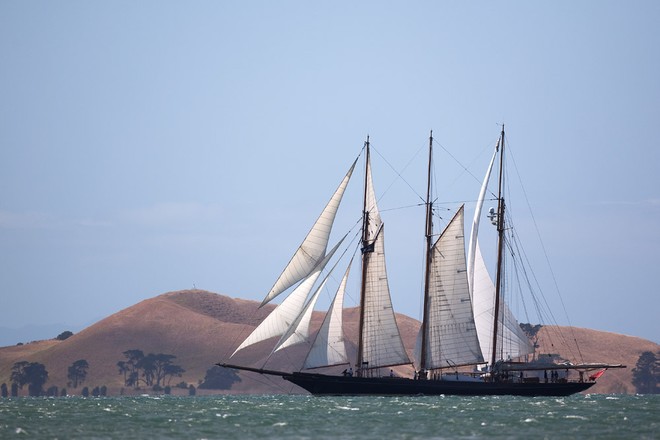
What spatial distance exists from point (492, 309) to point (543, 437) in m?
39.2

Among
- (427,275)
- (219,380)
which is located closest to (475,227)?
(427,275)

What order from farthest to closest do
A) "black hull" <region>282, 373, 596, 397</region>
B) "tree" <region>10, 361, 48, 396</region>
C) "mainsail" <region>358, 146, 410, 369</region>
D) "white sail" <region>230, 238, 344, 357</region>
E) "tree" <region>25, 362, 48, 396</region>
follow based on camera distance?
"tree" <region>25, 362, 48, 396</region>
"tree" <region>10, 361, 48, 396</region>
"black hull" <region>282, 373, 596, 397</region>
"mainsail" <region>358, 146, 410, 369</region>
"white sail" <region>230, 238, 344, 357</region>

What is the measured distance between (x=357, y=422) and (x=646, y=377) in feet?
464

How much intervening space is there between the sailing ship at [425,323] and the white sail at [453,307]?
71 mm

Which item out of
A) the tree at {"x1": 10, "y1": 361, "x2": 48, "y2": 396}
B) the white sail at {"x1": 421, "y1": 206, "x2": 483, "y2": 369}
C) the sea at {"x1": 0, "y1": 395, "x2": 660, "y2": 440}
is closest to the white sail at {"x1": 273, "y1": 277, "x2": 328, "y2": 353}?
the sea at {"x1": 0, "y1": 395, "x2": 660, "y2": 440}

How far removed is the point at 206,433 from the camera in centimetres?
5619

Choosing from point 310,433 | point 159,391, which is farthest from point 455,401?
point 159,391

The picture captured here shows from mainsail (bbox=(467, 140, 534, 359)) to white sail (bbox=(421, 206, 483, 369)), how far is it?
8.57ft

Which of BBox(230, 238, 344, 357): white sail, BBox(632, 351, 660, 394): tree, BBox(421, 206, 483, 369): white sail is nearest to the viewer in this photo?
BBox(230, 238, 344, 357): white sail

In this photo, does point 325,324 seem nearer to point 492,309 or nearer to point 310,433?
point 492,309

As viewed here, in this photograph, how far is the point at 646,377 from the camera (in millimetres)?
194000

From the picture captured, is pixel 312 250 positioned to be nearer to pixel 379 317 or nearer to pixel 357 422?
pixel 379 317

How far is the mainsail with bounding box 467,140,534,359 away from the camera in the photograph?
9088 centimetres

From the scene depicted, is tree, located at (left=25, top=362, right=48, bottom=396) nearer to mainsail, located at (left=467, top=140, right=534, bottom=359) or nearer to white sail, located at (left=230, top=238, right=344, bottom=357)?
mainsail, located at (left=467, top=140, right=534, bottom=359)
